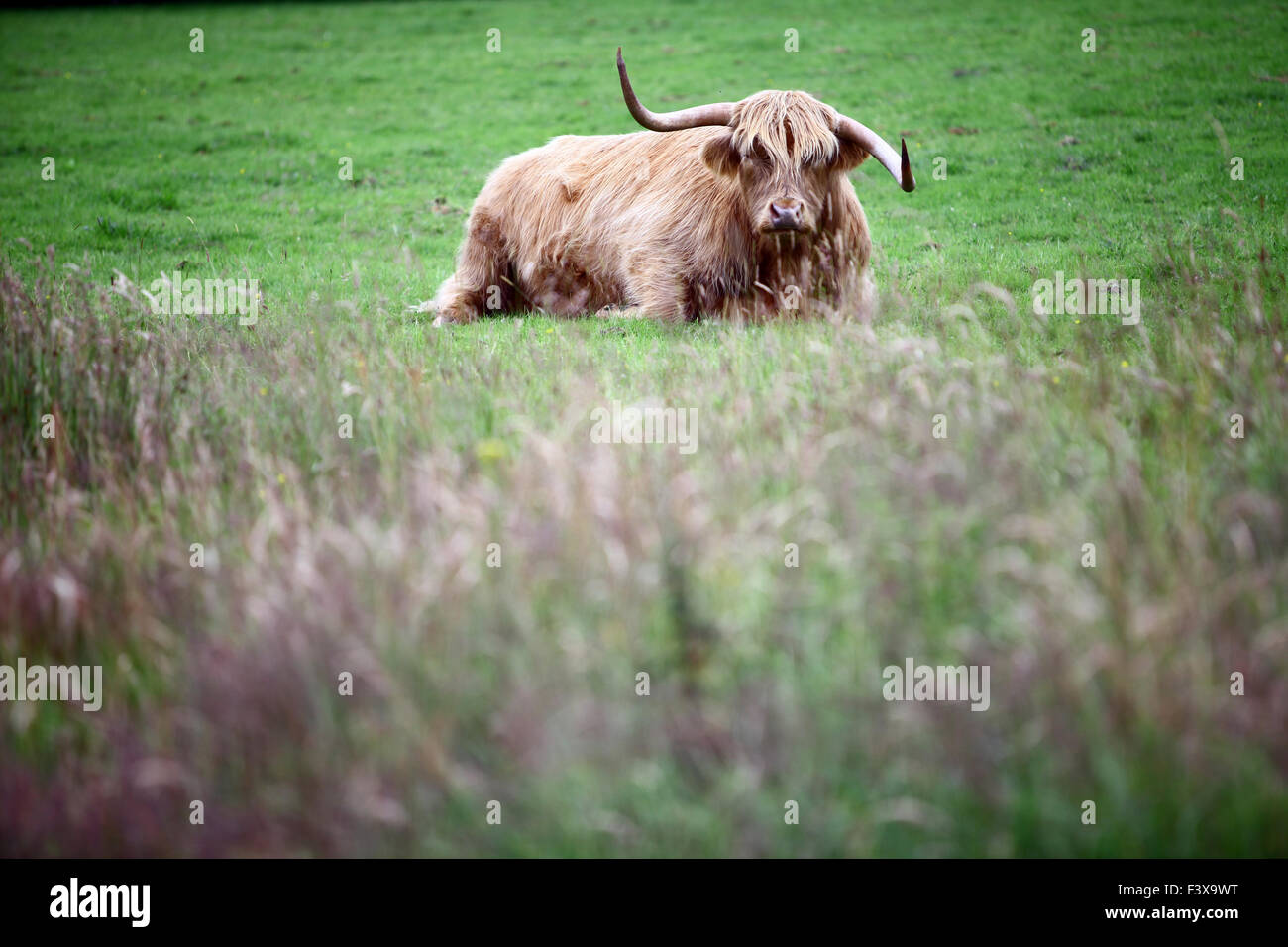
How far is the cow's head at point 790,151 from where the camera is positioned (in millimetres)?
6633

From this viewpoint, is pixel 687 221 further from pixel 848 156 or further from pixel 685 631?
pixel 685 631

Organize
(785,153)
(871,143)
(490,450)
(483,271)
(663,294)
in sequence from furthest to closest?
(483,271), (663,294), (871,143), (785,153), (490,450)

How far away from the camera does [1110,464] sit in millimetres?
3508

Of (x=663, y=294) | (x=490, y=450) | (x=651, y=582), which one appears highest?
(x=663, y=294)

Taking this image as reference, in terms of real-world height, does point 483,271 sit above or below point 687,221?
below

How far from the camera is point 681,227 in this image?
765cm

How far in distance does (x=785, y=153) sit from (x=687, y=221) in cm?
116

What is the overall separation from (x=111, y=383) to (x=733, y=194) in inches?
167

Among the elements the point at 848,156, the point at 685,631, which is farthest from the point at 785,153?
the point at 685,631

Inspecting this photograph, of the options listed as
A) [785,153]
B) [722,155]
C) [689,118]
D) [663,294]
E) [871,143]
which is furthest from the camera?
[663,294]

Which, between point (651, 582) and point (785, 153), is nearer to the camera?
point (651, 582)

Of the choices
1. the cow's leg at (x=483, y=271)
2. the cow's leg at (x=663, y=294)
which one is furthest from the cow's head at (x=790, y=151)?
the cow's leg at (x=483, y=271)

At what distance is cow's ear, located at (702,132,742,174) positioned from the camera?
6.97m

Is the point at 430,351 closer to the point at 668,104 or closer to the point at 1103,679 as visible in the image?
the point at 1103,679
